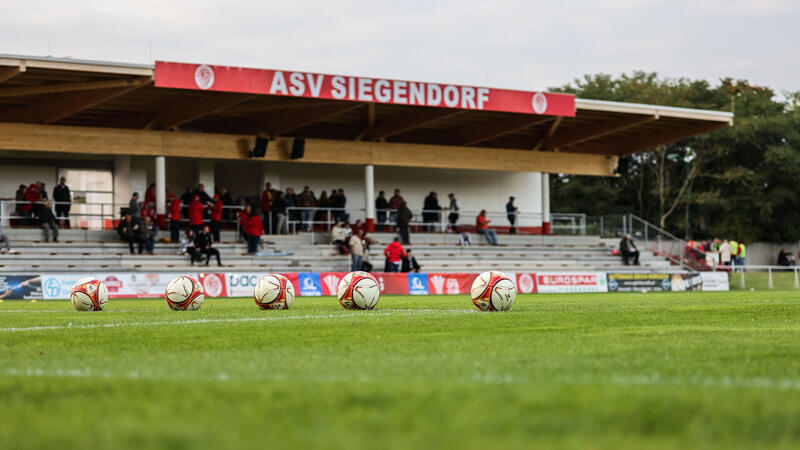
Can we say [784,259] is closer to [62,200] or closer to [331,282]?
[331,282]

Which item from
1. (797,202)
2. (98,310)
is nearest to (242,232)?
(98,310)

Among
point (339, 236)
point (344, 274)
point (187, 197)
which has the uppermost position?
point (187, 197)

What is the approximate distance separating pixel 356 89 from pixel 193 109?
237 inches

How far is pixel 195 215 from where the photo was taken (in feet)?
108

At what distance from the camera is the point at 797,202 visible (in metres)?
61.7

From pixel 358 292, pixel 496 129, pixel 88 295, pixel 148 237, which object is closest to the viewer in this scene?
pixel 358 292

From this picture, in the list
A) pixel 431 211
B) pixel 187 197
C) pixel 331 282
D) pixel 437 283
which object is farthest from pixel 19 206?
pixel 431 211

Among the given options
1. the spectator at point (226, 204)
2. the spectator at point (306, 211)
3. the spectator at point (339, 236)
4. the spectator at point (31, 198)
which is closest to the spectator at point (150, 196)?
the spectator at point (226, 204)

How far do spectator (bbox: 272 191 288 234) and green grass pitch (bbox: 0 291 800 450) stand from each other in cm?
2716

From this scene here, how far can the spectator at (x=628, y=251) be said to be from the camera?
40219 millimetres

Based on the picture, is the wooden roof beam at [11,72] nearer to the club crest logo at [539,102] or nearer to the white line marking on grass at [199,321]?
the white line marking on grass at [199,321]

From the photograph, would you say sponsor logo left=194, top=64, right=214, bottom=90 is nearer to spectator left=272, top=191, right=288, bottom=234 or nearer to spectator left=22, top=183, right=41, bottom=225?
spectator left=272, top=191, right=288, bottom=234

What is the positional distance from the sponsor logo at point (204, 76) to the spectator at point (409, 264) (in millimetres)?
9212

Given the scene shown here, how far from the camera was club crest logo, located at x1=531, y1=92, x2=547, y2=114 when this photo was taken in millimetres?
37844
